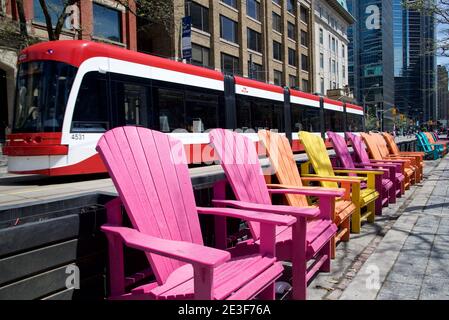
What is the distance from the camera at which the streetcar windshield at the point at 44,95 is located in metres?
9.21

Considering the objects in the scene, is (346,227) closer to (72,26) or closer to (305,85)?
(72,26)

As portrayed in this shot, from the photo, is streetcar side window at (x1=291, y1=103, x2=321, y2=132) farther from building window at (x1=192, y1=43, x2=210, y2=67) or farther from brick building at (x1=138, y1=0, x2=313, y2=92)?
building window at (x1=192, y1=43, x2=210, y2=67)

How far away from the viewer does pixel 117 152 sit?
106 inches

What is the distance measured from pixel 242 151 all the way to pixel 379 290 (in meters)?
1.73

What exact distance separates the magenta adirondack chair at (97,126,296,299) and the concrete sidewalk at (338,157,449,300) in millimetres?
1128

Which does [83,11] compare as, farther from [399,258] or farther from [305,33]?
[305,33]

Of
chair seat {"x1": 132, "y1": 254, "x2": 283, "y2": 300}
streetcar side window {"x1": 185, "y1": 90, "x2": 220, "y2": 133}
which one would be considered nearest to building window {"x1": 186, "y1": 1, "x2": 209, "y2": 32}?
streetcar side window {"x1": 185, "y1": 90, "x2": 220, "y2": 133}

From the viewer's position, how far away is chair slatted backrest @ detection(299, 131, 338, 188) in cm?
571

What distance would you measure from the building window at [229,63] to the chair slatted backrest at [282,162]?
30.6 meters

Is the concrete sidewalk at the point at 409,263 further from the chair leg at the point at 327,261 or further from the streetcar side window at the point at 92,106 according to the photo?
the streetcar side window at the point at 92,106

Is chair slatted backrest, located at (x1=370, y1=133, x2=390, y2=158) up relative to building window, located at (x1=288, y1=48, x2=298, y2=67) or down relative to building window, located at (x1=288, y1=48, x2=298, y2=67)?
down

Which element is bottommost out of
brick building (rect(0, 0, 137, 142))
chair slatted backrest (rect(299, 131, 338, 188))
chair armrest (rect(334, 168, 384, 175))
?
chair armrest (rect(334, 168, 384, 175))

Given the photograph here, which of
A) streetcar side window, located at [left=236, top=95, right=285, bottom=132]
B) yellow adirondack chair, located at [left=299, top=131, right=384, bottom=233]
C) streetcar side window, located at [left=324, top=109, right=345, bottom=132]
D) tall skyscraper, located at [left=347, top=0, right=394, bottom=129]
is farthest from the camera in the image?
tall skyscraper, located at [left=347, top=0, right=394, bottom=129]
